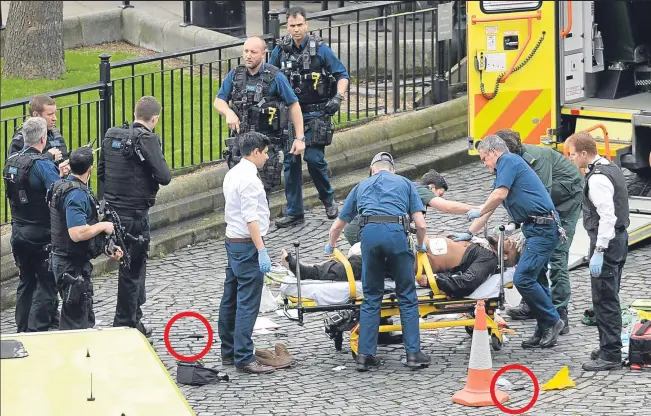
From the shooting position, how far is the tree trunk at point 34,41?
16594mm

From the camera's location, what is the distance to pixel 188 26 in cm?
1764

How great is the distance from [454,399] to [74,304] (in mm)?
2758

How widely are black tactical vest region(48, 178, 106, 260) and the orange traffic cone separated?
271 centimetres

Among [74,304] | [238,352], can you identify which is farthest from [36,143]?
[238,352]

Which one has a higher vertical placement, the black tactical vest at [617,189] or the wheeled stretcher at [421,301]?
the black tactical vest at [617,189]

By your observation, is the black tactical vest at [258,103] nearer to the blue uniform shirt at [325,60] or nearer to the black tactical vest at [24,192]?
the blue uniform shirt at [325,60]

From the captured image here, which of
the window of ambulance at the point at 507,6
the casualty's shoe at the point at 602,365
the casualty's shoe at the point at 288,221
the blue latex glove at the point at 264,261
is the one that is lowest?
the casualty's shoe at the point at 602,365

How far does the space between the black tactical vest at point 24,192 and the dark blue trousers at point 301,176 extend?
3.07 meters

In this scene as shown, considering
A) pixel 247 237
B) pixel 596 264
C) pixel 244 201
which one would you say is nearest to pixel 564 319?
pixel 596 264

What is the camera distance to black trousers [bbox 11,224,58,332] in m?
10.6

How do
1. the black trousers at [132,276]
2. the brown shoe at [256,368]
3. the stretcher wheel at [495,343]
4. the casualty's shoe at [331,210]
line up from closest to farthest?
the brown shoe at [256,368], the stretcher wheel at [495,343], the black trousers at [132,276], the casualty's shoe at [331,210]

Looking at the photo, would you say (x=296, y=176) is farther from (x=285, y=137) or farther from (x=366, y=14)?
(x=366, y=14)

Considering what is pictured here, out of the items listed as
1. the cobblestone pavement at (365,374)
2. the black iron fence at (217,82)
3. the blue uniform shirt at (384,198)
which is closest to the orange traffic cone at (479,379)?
the cobblestone pavement at (365,374)

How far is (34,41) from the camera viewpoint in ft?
54.9
